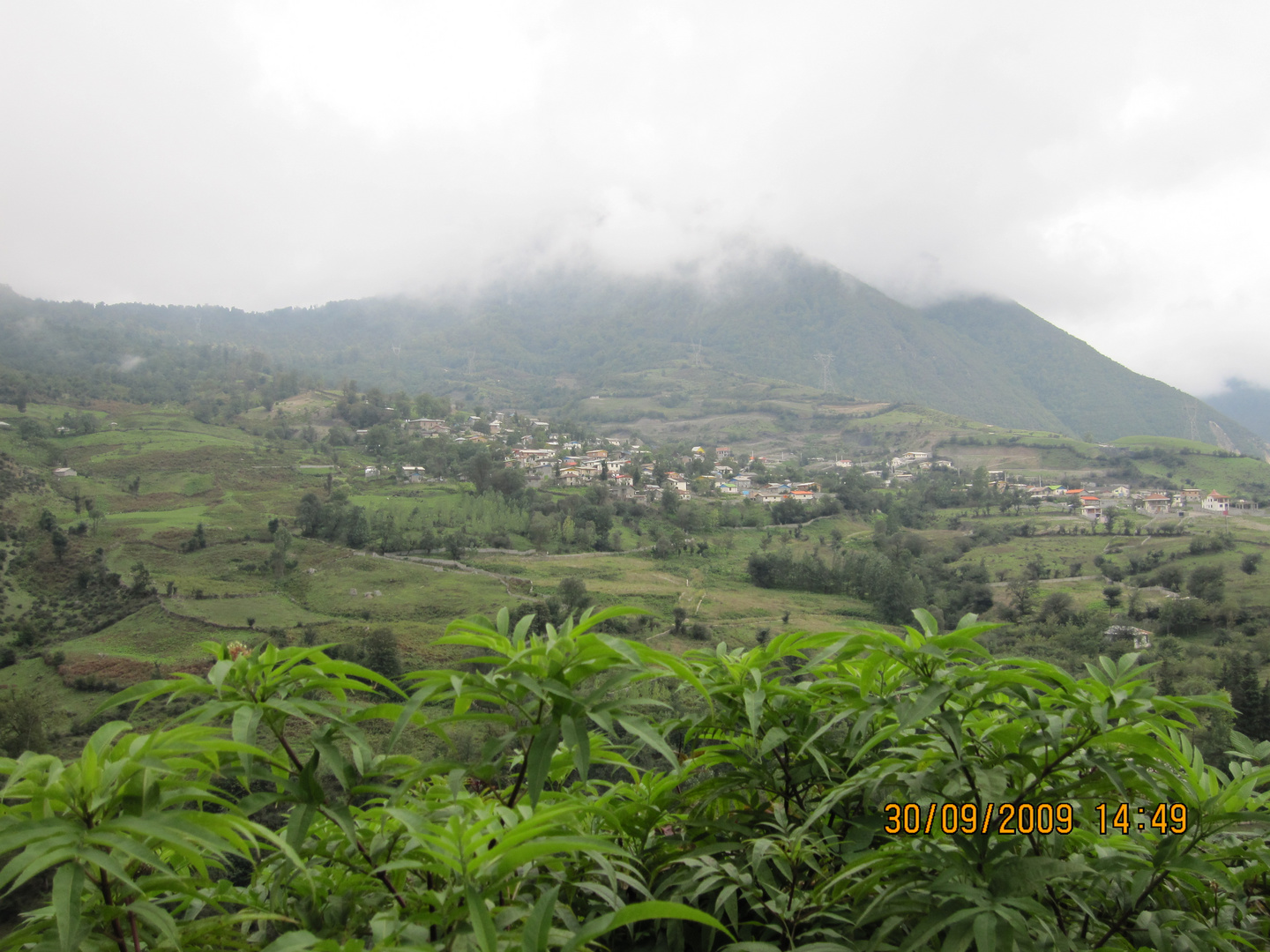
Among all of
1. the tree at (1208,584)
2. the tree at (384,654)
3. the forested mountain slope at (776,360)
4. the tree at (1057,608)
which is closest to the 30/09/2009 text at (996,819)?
the tree at (384,654)

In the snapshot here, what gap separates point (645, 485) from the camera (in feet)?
208

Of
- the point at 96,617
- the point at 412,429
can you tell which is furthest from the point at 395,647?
the point at 412,429

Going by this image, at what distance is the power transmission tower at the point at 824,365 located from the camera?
170125mm

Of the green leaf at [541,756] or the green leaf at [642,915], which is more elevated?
the green leaf at [541,756]

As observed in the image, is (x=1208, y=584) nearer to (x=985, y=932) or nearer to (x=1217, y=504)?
(x=1217, y=504)

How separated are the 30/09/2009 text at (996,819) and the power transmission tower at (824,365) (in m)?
174

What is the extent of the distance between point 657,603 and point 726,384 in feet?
356

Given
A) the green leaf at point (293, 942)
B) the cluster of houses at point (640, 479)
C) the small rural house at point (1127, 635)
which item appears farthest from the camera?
the cluster of houses at point (640, 479)

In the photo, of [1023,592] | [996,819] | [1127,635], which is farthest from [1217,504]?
[996,819]

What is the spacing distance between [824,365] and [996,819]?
185113mm

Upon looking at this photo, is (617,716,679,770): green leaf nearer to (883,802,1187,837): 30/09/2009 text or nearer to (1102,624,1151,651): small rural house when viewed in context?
(883,802,1187,837): 30/09/2009 text

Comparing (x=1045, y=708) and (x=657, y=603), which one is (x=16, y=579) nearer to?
(x=657, y=603)

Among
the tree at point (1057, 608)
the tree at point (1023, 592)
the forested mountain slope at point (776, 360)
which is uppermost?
the forested mountain slope at point (776, 360)

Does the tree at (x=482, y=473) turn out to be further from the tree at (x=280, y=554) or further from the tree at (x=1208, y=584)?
the tree at (x=1208, y=584)
